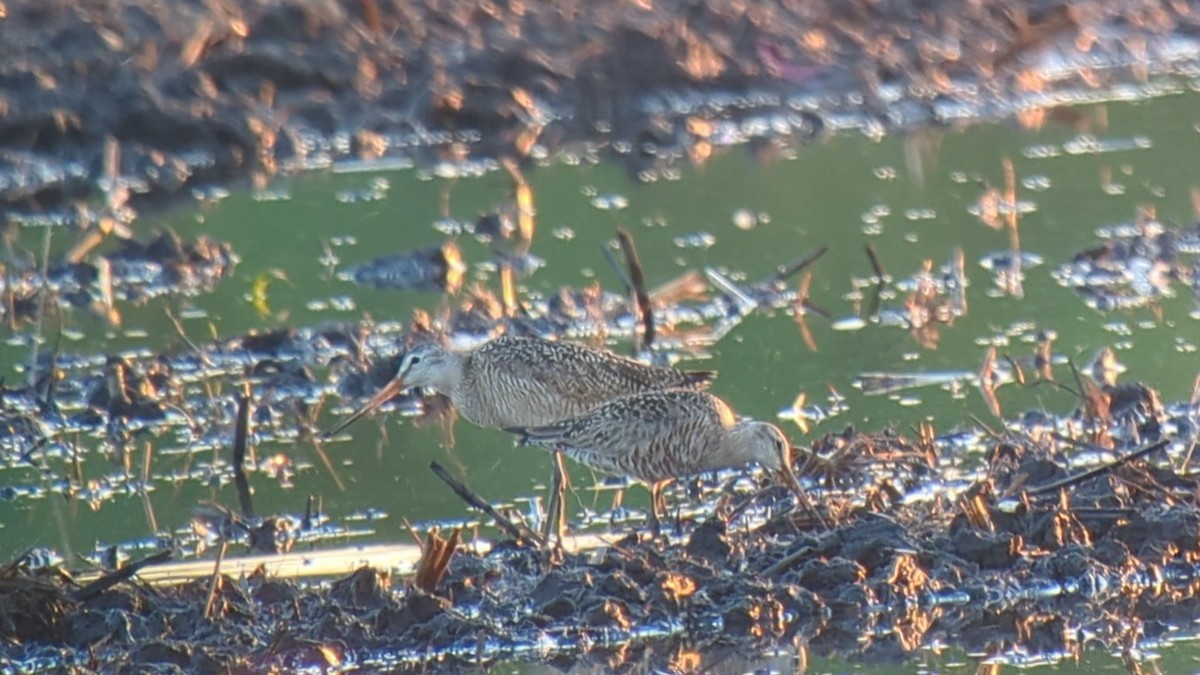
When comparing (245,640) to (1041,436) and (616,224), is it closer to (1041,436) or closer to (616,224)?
(1041,436)

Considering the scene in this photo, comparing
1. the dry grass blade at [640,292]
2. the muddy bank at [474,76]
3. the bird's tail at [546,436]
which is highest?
the muddy bank at [474,76]

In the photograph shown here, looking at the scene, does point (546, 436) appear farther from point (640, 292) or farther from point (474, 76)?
point (474, 76)

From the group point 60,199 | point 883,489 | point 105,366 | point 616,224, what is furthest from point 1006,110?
point 883,489

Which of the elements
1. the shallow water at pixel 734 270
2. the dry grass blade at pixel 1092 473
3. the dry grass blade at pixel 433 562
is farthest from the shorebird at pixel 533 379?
the dry grass blade at pixel 433 562

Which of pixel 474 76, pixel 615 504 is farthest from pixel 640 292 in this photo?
pixel 474 76

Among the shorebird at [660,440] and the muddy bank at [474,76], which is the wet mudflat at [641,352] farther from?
the shorebird at [660,440]

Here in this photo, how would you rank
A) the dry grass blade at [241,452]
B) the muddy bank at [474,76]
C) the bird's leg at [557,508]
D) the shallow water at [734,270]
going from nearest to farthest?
1. the bird's leg at [557,508]
2. the dry grass blade at [241,452]
3. the shallow water at [734,270]
4. the muddy bank at [474,76]
